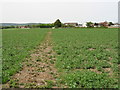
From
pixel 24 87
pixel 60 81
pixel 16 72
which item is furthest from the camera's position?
pixel 16 72

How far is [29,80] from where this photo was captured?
810 cm

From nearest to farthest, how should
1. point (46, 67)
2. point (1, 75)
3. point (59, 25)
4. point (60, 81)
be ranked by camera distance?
point (60, 81) < point (1, 75) < point (46, 67) < point (59, 25)

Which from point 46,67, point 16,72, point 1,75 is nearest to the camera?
point 1,75

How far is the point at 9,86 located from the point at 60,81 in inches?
90.1

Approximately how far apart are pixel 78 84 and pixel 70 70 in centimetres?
227

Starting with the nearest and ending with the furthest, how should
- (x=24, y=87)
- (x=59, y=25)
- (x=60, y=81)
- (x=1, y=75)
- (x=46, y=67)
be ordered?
(x=24, y=87), (x=60, y=81), (x=1, y=75), (x=46, y=67), (x=59, y=25)

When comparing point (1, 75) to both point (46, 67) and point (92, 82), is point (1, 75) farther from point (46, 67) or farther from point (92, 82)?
point (92, 82)

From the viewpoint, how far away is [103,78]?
26.2 ft

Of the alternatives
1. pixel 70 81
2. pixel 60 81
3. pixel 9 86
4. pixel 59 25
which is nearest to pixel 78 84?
pixel 70 81

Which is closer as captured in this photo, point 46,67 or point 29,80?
point 29,80

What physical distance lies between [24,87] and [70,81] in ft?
6.77

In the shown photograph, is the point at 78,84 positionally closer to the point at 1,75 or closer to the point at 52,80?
the point at 52,80

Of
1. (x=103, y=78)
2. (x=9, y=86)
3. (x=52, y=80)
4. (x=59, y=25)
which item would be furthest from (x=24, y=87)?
(x=59, y=25)

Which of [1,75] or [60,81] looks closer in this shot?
[60,81]
